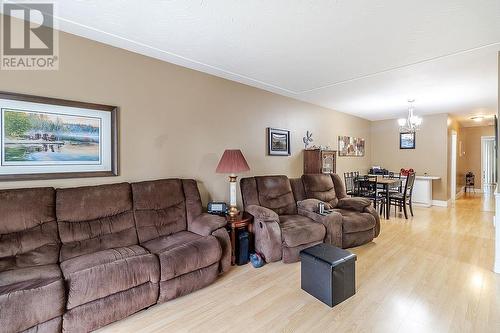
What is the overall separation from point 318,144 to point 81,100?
4.32 metres

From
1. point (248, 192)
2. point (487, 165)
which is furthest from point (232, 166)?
point (487, 165)

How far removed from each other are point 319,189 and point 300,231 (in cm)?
134

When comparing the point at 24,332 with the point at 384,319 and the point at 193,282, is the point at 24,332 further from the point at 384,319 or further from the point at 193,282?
the point at 384,319

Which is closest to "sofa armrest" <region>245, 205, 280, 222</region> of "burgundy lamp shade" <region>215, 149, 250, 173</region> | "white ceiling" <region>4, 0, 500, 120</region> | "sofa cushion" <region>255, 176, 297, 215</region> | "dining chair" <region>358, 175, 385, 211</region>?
"sofa cushion" <region>255, 176, 297, 215</region>

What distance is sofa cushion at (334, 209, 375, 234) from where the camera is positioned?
3.40 metres

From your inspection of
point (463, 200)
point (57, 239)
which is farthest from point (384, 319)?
point (463, 200)

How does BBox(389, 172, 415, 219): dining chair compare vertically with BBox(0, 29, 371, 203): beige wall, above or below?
below

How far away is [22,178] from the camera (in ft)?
6.99

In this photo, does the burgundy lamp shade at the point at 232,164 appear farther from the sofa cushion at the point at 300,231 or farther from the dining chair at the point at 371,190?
the dining chair at the point at 371,190

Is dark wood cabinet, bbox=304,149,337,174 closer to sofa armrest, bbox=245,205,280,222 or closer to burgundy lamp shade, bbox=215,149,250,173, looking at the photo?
sofa armrest, bbox=245,205,280,222

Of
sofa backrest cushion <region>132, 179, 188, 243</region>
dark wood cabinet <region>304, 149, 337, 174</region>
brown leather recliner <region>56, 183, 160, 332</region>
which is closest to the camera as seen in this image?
brown leather recliner <region>56, 183, 160, 332</region>

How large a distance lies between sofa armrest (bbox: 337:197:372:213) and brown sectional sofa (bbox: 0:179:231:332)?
7.50 ft

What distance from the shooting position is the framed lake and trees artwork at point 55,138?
2092 mm

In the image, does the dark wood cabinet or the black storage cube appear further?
the dark wood cabinet
